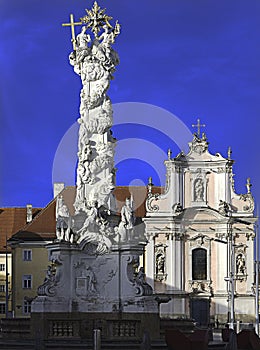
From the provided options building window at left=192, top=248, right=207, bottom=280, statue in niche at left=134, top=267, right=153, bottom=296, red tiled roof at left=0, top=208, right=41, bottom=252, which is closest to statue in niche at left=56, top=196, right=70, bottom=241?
statue in niche at left=134, top=267, right=153, bottom=296

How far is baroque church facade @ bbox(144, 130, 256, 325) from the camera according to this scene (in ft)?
191

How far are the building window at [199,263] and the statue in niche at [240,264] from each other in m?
2.28

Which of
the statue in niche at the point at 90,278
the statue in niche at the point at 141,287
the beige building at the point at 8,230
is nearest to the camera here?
the statue in niche at the point at 141,287

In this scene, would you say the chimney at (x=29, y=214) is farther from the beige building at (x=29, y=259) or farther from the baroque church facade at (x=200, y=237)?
the baroque church facade at (x=200, y=237)

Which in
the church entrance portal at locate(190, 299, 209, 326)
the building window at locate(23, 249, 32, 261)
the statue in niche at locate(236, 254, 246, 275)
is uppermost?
the building window at locate(23, 249, 32, 261)

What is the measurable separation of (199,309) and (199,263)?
129 inches

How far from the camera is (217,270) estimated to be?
193ft

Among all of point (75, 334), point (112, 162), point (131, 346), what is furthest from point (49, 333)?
point (112, 162)

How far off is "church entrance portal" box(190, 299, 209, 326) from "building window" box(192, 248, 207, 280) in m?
1.83

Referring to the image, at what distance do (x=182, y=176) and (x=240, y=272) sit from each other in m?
7.71

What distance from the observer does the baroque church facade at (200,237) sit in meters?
58.1

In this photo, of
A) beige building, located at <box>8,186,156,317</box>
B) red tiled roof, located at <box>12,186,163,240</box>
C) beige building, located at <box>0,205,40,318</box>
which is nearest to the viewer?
beige building, located at <box>8,186,156,317</box>

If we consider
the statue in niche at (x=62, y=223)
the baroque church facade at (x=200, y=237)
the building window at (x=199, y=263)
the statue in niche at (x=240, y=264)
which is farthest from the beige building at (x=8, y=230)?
the statue in niche at (x=62, y=223)

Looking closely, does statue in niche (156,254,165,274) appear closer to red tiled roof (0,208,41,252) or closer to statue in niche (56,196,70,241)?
red tiled roof (0,208,41,252)
